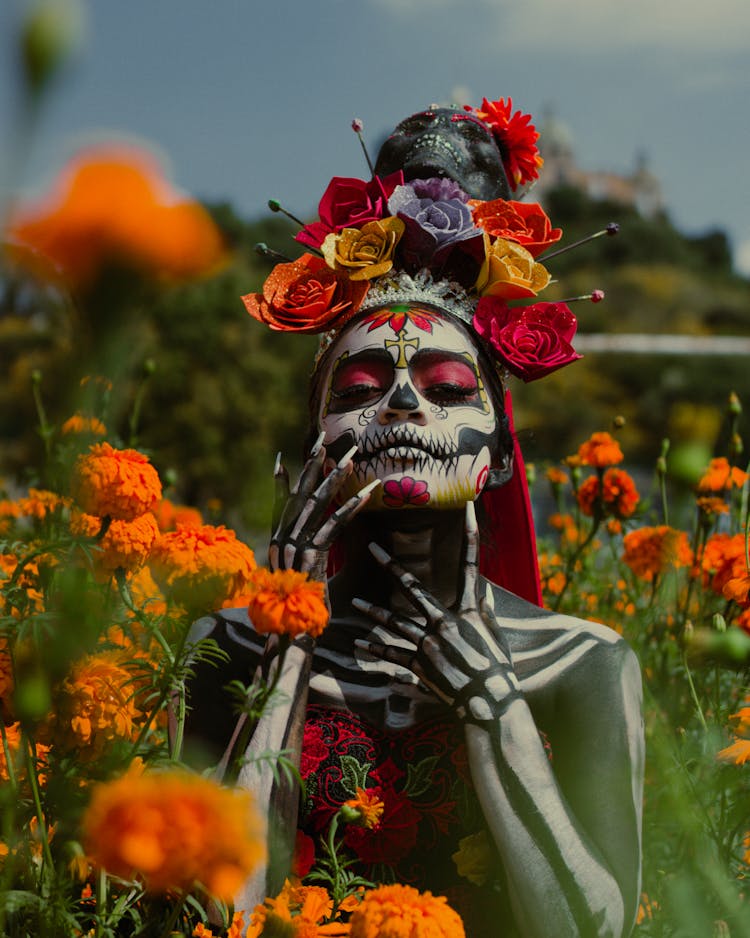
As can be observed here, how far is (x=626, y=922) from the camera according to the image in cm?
161

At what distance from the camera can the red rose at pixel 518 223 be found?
209 cm

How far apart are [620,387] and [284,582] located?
38252 millimetres

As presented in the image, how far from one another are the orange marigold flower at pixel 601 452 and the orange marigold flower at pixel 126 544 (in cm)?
166

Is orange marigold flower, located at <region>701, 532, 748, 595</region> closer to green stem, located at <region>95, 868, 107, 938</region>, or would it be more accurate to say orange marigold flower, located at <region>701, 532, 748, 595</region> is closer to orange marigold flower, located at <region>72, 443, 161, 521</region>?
orange marigold flower, located at <region>72, 443, 161, 521</region>

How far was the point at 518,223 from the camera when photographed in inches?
83.0

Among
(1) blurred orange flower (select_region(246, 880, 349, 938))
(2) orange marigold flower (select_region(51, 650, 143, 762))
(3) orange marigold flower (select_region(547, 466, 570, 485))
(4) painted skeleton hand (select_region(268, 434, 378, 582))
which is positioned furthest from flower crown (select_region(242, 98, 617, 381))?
(3) orange marigold flower (select_region(547, 466, 570, 485))

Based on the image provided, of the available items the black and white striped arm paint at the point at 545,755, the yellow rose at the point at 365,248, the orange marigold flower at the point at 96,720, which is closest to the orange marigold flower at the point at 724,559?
the black and white striped arm paint at the point at 545,755

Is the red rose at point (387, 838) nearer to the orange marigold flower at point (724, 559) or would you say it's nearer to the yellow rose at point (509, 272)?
the orange marigold flower at point (724, 559)

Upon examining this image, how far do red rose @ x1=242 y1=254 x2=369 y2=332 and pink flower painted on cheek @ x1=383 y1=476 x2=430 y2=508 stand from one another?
37 centimetres

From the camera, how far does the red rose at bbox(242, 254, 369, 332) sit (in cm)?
203

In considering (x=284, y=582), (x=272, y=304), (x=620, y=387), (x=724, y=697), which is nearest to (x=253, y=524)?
Result: (x=284, y=582)

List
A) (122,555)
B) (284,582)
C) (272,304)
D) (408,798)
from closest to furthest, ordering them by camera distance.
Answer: (284,582) → (122,555) → (408,798) → (272,304)

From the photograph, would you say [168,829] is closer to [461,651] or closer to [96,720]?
[96,720]

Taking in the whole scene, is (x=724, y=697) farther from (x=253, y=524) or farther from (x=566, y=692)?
(x=253, y=524)
